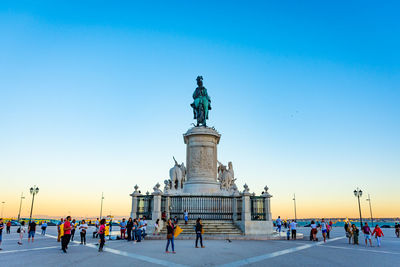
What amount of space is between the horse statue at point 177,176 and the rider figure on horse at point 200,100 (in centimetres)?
461

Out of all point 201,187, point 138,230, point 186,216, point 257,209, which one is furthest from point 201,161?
point 138,230

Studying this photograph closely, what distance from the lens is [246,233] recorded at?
1953 centimetres

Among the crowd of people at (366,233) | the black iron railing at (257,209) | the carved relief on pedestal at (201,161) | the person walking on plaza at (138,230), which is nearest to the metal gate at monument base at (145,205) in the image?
the person walking on plaza at (138,230)

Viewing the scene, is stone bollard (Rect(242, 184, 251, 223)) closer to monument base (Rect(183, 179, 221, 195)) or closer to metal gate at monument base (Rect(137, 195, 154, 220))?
monument base (Rect(183, 179, 221, 195))

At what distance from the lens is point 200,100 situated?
91.5ft

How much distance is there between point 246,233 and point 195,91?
14.6 meters

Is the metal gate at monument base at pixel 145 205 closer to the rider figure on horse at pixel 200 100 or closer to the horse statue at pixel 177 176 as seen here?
the horse statue at pixel 177 176

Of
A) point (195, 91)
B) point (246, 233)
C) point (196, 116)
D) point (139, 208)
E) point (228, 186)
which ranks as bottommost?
point (246, 233)

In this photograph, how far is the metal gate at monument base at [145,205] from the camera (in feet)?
69.3

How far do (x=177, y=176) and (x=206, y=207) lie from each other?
573 centimetres

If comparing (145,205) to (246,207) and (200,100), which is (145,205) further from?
(200,100)

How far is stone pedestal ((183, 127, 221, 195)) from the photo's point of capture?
79.2ft

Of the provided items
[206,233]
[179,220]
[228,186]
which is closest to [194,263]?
[206,233]

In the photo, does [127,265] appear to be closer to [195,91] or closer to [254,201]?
[254,201]
